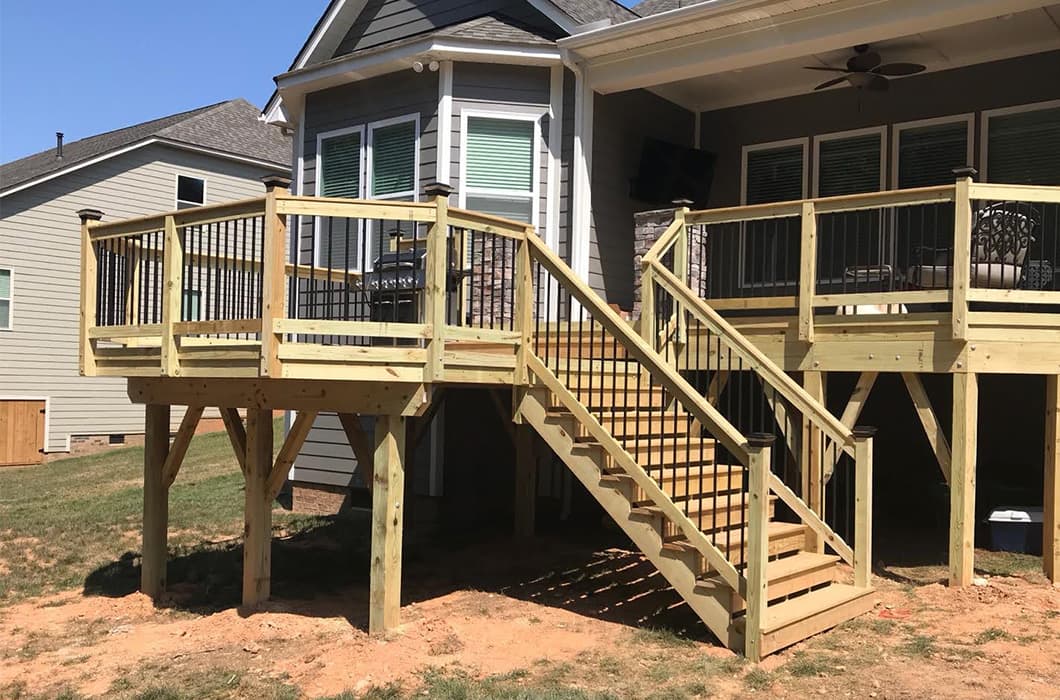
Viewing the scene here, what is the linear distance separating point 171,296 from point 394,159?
4.83 m

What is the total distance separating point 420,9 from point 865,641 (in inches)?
363

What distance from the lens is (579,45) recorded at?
10.2 m

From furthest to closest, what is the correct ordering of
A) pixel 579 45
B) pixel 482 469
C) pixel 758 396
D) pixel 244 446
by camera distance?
pixel 482 469, pixel 758 396, pixel 579 45, pixel 244 446

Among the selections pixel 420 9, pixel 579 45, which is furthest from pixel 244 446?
pixel 420 9

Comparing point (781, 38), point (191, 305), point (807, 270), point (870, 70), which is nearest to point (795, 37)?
point (781, 38)

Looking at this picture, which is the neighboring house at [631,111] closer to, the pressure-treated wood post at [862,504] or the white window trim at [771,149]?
the white window trim at [771,149]

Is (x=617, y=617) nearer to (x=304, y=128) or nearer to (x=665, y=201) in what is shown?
(x=665, y=201)

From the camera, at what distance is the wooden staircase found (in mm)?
6055

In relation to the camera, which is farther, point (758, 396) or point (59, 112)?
point (59, 112)

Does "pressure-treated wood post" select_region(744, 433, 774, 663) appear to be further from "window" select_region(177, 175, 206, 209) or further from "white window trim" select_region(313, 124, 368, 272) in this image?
"window" select_region(177, 175, 206, 209)

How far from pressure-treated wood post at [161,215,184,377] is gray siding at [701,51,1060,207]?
7.07 meters

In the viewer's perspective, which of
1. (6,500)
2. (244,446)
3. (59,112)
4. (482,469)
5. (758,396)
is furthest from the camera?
(59,112)

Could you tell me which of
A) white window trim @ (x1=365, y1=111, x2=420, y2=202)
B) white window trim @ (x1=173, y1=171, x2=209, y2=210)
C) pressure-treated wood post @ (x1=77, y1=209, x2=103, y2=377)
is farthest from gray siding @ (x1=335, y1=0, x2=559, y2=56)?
white window trim @ (x1=173, y1=171, x2=209, y2=210)

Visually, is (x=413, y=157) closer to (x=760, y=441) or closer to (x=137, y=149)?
(x=760, y=441)
